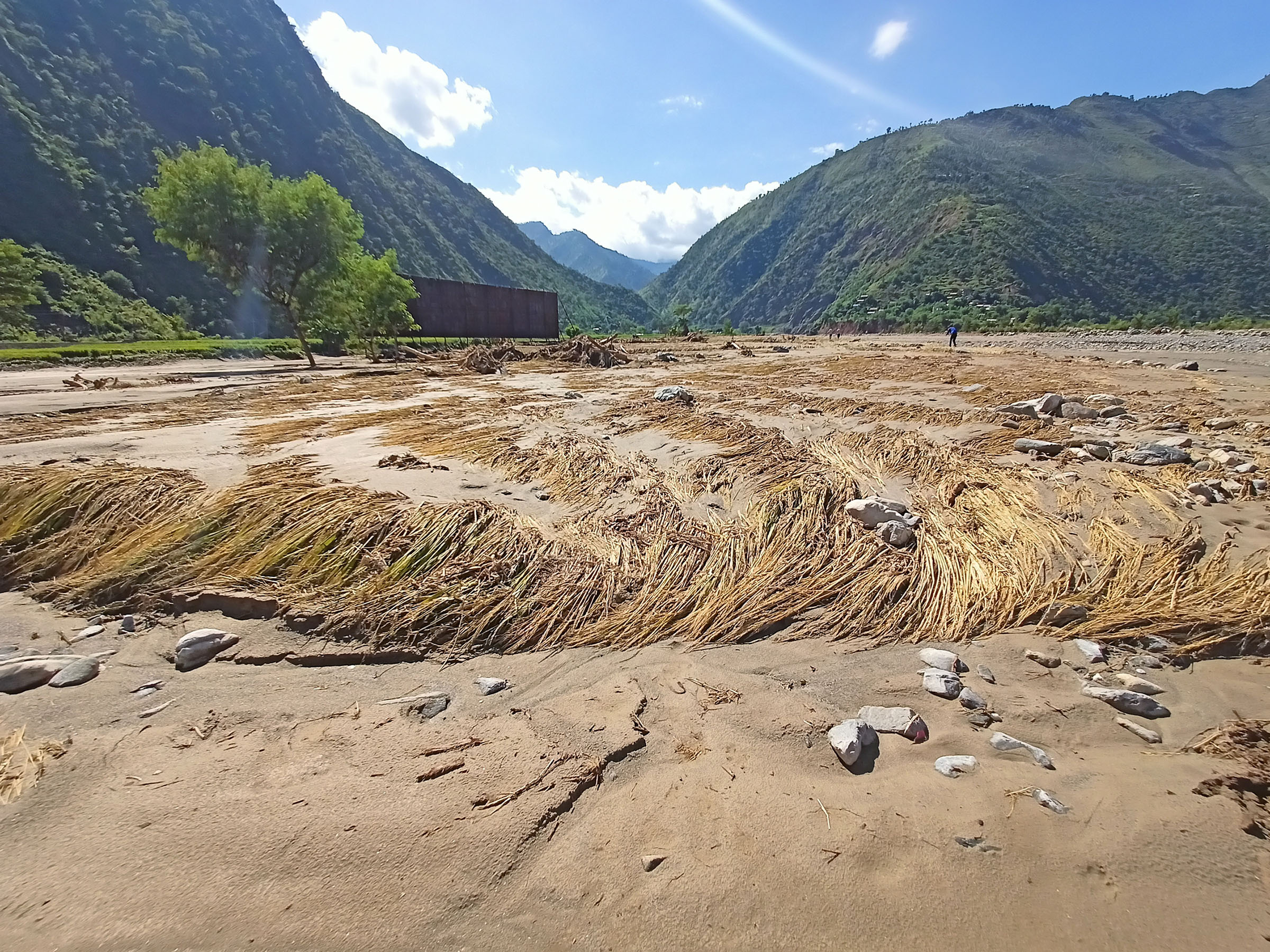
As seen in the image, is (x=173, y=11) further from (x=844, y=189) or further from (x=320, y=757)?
(x=844, y=189)

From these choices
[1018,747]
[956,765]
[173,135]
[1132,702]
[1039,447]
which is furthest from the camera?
[173,135]

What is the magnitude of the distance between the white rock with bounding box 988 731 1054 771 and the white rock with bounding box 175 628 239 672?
3.89 meters

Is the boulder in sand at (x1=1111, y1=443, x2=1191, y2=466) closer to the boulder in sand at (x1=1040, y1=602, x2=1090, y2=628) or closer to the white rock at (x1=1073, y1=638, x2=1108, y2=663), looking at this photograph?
the boulder in sand at (x1=1040, y1=602, x2=1090, y2=628)

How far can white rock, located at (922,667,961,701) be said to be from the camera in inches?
101

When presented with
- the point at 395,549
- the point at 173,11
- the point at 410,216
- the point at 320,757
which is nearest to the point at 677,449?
the point at 395,549

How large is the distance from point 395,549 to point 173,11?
128 meters

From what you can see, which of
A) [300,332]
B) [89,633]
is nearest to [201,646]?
[89,633]

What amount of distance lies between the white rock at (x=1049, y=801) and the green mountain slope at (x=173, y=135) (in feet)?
207

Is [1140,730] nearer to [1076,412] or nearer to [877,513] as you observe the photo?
[877,513]

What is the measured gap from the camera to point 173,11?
8144 cm

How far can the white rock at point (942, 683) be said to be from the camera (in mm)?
2555

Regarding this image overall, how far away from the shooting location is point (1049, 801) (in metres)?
1.92

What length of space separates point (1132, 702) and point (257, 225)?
1021 inches

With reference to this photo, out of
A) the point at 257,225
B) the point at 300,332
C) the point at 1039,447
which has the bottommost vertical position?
the point at 1039,447
